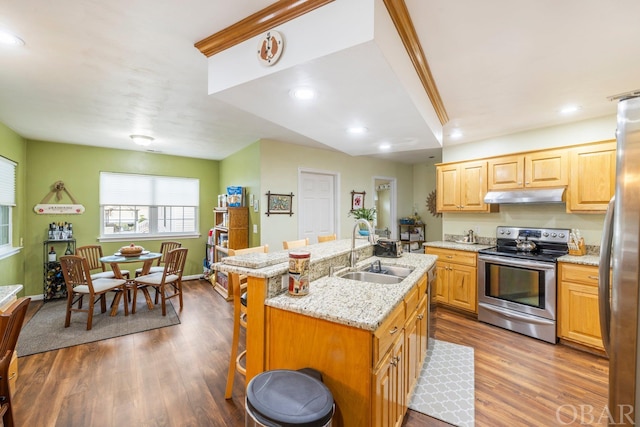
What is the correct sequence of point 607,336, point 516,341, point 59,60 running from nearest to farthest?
point 607,336, point 59,60, point 516,341

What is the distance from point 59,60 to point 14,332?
1.91m

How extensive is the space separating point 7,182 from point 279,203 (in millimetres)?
3714

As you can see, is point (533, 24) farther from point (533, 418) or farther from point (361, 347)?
point (533, 418)

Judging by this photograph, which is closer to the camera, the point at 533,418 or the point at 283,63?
the point at 283,63

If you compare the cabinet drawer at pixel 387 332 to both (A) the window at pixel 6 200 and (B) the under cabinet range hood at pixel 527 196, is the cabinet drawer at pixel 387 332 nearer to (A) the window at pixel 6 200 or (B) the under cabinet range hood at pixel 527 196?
(B) the under cabinet range hood at pixel 527 196

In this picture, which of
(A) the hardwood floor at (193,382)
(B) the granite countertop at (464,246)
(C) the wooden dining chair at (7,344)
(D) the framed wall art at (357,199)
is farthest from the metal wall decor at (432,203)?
(C) the wooden dining chair at (7,344)

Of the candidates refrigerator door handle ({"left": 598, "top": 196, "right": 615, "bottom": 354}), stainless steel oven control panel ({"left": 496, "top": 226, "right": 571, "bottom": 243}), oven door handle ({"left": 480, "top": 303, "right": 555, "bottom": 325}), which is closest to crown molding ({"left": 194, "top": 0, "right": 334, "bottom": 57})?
refrigerator door handle ({"left": 598, "top": 196, "right": 615, "bottom": 354})

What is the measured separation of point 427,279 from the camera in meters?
2.58

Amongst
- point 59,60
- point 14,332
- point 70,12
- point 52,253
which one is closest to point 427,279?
point 14,332

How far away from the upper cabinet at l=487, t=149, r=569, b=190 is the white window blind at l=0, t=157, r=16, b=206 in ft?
21.3

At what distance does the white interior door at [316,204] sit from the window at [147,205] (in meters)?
2.58

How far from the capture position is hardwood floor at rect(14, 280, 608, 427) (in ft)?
6.30

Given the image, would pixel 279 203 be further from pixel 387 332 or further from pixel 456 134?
pixel 387 332

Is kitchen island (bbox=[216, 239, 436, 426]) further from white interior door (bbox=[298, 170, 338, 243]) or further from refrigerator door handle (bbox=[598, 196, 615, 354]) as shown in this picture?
white interior door (bbox=[298, 170, 338, 243])
